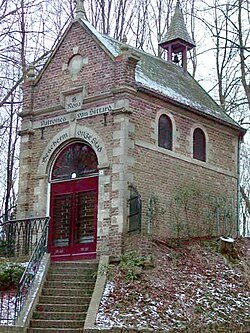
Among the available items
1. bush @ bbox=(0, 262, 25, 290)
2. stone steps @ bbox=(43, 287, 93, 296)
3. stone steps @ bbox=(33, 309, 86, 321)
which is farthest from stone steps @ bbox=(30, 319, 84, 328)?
bush @ bbox=(0, 262, 25, 290)

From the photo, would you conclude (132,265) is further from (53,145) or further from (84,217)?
(53,145)

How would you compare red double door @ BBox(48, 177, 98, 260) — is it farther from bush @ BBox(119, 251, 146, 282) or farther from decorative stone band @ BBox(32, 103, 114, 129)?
bush @ BBox(119, 251, 146, 282)

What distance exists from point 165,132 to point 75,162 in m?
3.01

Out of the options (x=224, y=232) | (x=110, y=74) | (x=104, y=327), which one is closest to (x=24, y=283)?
(x=104, y=327)

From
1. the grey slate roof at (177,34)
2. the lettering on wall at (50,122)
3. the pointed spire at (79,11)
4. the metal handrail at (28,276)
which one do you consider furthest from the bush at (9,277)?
the grey slate roof at (177,34)

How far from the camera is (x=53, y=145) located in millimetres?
21797

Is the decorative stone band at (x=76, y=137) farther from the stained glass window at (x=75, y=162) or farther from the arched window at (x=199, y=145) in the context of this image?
the arched window at (x=199, y=145)

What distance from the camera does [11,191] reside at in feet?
114

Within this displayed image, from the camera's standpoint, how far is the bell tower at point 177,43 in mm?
27094

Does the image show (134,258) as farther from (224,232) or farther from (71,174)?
(224,232)

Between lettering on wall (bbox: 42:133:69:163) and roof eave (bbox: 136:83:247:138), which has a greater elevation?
roof eave (bbox: 136:83:247:138)

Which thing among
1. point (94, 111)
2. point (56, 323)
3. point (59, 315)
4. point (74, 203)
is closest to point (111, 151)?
point (94, 111)

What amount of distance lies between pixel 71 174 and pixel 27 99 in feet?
11.2

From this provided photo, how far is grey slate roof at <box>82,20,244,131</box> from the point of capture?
21.5 m
